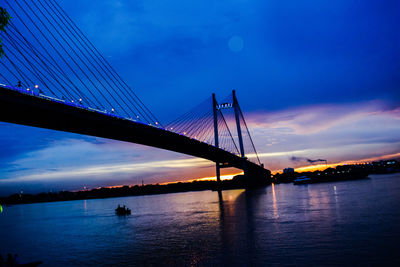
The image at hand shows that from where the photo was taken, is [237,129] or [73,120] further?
[237,129]

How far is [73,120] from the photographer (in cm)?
3066

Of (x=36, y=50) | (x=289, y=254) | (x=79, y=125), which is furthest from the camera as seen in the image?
(x=79, y=125)

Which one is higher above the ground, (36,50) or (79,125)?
(36,50)

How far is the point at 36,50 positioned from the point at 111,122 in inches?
431

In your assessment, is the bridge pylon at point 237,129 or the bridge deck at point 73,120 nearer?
the bridge deck at point 73,120

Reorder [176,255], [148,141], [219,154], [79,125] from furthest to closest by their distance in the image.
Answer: [219,154]
[148,141]
[79,125]
[176,255]

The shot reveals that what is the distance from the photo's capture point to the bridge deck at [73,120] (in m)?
24.9

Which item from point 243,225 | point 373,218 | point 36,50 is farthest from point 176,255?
point 36,50

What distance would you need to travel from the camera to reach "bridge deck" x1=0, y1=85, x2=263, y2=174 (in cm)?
2486

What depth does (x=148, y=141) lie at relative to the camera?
44.8 metres

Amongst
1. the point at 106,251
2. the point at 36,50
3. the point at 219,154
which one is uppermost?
the point at 36,50

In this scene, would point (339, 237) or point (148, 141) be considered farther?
Answer: point (148, 141)

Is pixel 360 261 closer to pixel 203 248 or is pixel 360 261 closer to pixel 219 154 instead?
pixel 203 248

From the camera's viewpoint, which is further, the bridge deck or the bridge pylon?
the bridge pylon
